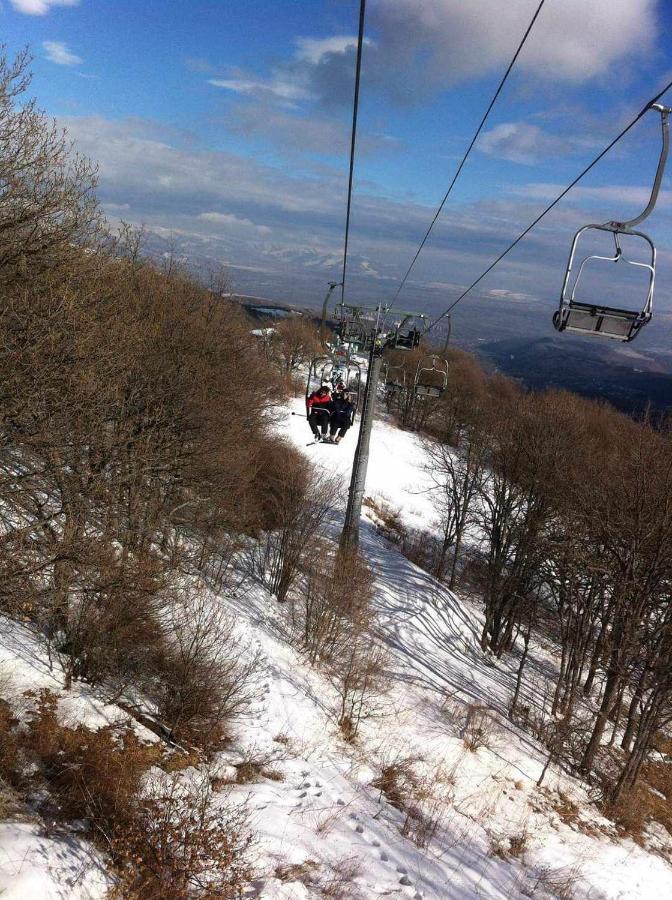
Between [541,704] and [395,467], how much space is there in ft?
85.1

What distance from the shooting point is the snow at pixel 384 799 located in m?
7.22

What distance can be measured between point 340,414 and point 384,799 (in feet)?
33.0

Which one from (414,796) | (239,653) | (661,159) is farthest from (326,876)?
(661,159)

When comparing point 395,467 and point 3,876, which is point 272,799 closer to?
point 3,876

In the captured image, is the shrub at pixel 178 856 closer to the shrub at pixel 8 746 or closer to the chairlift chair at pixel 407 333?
the shrub at pixel 8 746

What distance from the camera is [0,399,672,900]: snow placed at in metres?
7.22

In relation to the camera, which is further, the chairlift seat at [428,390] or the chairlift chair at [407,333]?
the chairlift chair at [407,333]

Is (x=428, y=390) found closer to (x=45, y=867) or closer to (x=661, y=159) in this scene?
(x=661, y=159)

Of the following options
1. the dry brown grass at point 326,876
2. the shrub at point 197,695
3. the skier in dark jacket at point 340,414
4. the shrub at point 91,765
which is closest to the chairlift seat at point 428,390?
the skier in dark jacket at point 340,414

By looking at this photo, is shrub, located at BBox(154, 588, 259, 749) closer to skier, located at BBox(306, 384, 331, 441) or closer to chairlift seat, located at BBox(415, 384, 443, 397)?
skier, located at BBox(306, 384, 331, 441)

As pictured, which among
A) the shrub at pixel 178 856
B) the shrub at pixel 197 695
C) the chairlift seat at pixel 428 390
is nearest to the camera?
the shrub at pixel 178 856

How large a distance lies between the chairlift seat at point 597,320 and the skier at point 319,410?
1105 centimetres

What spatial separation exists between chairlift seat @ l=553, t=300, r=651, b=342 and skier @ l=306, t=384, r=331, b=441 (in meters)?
11.1

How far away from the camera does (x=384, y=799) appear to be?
34.8 feet
